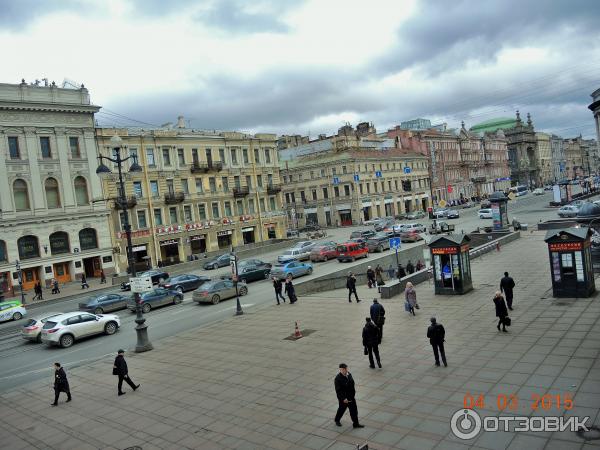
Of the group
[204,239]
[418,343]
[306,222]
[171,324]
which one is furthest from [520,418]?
[306,222]

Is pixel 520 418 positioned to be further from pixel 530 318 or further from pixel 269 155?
pixel 269 155

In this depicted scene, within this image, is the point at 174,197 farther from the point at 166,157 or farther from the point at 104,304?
the point at 104,304

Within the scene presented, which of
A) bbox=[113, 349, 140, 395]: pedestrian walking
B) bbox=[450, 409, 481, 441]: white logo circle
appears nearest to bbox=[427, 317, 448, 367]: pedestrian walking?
bbox=[450, 409, 481, 441]: white logo circle

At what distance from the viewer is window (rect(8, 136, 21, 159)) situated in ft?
145

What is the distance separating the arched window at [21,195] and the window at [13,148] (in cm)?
225

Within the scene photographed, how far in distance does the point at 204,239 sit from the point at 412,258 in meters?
25.5

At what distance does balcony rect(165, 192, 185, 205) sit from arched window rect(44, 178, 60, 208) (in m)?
10.7

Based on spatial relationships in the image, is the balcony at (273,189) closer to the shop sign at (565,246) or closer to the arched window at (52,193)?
the arched window at (52,193)

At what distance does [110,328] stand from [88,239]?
27.7m

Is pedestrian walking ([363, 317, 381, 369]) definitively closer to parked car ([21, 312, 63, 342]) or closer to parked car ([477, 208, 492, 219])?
parked car ([21, 312, 63, 342])

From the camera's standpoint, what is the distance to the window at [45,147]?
45906 millimetres

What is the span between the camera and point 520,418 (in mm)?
9836

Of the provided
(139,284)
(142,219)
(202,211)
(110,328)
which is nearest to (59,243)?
(142,219)

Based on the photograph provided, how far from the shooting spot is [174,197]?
2130 inches
